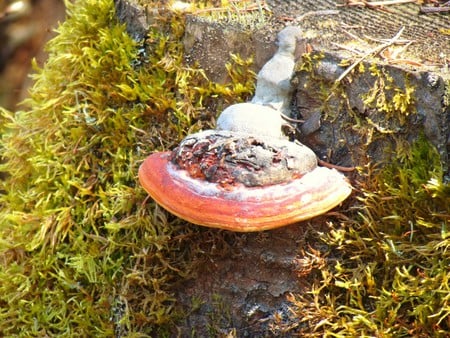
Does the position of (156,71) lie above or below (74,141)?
above

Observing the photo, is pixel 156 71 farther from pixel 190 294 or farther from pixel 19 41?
pixel 19 41

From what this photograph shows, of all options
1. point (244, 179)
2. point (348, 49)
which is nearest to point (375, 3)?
point (348, 49)

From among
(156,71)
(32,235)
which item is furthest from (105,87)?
(32,235)

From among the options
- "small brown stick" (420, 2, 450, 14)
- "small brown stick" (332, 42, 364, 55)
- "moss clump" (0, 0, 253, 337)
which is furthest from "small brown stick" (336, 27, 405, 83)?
"moss clump" (0, 0, 253, 337)

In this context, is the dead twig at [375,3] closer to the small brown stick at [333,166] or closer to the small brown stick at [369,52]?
the small brown stick at [369,52]

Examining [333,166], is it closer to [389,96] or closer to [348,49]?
[389,96]
